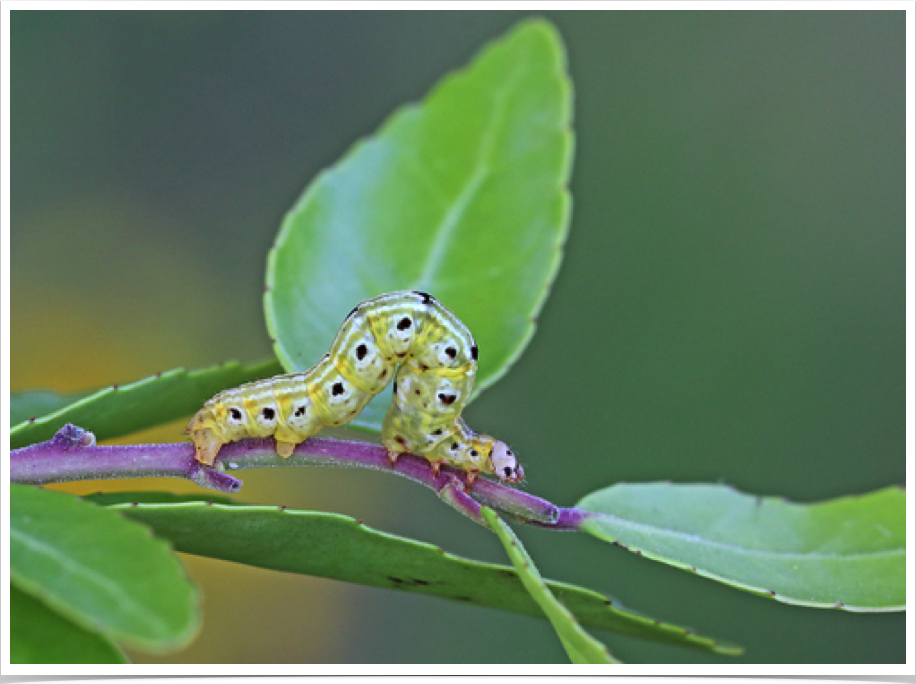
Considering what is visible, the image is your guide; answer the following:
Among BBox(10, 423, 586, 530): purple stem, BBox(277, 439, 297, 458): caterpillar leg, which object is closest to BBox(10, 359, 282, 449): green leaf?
BBox(10, 423, 586, 530): purple stem

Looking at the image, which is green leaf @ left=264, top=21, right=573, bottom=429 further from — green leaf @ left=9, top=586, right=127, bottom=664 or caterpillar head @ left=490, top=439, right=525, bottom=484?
green leaf @ left=9, top=586, right=127, bottom=664

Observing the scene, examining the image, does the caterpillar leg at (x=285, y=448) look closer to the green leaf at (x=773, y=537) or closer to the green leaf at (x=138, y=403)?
the green leaf at (x=138, y=403)

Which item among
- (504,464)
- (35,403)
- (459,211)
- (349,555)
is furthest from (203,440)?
(459,211)

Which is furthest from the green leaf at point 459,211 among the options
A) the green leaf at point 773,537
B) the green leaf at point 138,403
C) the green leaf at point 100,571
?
the green leaf at point 100,571

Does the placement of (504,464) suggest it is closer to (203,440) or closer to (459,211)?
(459,211)

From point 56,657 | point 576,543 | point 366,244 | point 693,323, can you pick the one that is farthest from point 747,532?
point 693,323

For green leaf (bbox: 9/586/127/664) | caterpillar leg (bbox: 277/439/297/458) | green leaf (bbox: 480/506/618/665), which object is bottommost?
green leaf (bbox: 480/506/618/665)

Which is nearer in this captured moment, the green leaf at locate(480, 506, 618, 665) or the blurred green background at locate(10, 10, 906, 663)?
the green leaf at locate(480, 506, 618, 665)

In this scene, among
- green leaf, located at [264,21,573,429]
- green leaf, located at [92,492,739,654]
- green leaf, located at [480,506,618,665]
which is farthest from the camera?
green leaf, located at [264,21,573,429]

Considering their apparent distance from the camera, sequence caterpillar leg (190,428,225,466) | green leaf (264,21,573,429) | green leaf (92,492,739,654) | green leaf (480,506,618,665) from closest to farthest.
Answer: green leaf (480,506,618,665)
green leaf (92,492,739,654)
caterpillar leg (190,428,225,466)
green leaf (264,21,573,429)
